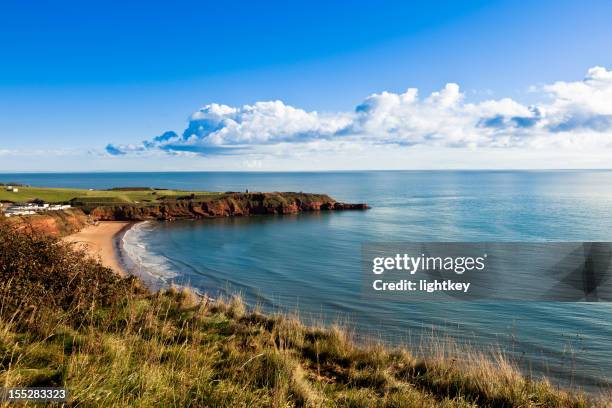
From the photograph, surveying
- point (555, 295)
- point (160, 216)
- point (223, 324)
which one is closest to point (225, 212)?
point (160, 216)

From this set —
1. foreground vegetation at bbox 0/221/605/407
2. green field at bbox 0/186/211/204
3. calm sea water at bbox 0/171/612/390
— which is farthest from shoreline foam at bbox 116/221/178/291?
green field at bbox 0/186/211/204

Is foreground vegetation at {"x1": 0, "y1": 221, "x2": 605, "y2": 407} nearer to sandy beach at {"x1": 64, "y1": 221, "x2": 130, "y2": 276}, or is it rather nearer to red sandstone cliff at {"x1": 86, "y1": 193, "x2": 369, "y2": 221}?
sandy beach at {"x1": 64, "y1": 221, "x2": 130, "y2": 276}

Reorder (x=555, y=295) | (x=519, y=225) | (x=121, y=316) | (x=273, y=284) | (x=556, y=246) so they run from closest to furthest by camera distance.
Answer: (x=121, y=316) → (x=555, y=295) → (x=273, y=284) → (x=556, y=246) → (x=519, y=225)

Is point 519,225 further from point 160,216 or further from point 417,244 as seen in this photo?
point 160,216

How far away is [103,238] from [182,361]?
4506cm

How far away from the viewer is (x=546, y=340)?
54.9 ft

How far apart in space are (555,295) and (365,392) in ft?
73.9

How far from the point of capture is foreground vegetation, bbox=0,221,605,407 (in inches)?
203

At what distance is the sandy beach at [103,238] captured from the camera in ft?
107

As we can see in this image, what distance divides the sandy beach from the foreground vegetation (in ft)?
67.4

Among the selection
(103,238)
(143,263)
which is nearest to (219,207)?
(103,238)

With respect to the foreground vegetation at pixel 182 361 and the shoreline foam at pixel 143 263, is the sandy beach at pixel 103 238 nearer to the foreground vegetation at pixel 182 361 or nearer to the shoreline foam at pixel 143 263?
the shoreline foam at pixel 143 263

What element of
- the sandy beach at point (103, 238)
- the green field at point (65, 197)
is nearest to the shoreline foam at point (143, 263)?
the sandy beach at point (103, 238)

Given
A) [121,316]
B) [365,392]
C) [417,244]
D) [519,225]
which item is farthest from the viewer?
[519,225]
